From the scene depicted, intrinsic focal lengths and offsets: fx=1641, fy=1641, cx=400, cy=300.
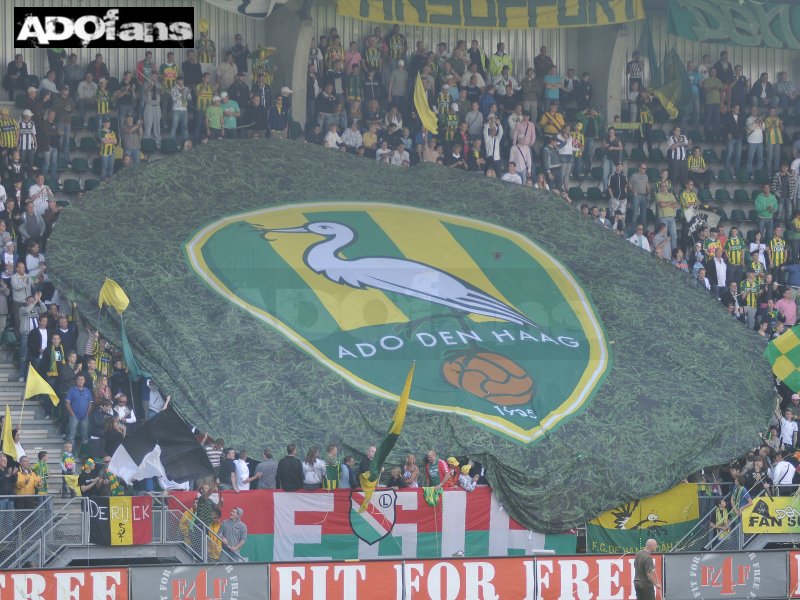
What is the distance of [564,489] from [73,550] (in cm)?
792

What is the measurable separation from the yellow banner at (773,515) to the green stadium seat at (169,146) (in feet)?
45.4

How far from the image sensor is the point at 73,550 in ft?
77.2

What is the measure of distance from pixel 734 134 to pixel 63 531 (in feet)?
64.4

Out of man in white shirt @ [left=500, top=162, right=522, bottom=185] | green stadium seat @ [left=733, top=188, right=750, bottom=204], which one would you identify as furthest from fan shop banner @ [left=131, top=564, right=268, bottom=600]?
green stadium seat @ [left=733, top=188, right=750, bottom=204]

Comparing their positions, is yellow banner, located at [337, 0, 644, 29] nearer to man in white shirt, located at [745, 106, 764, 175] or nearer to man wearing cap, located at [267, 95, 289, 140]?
man in white shirt, located at [745, 106, 764, 175]

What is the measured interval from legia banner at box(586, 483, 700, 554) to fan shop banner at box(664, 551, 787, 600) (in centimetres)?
278

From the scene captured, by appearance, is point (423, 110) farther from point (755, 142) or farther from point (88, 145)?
point (755, 142)

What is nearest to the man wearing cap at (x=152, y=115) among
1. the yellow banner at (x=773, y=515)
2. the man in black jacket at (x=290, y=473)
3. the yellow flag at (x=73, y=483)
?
the man in black jacket at (x=290, y=473)

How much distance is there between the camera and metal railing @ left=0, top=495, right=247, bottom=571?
23.4 m

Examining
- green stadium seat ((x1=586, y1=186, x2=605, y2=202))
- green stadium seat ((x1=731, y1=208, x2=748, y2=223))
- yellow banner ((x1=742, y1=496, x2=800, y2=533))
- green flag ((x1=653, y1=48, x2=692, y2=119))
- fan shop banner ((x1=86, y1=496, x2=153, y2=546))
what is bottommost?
→ yellow banner ((x1=742, y1=496, x2=800, y2=533))

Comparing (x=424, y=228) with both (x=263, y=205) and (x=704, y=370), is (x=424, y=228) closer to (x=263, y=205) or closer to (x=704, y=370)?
(x=263, y=205)

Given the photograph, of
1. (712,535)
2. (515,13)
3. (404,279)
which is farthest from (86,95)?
(712,535)

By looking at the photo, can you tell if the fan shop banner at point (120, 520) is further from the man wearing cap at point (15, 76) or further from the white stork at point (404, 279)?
the man wearing cap at point (15, 76)

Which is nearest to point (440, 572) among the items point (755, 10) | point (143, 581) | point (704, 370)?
point (143, 581)
